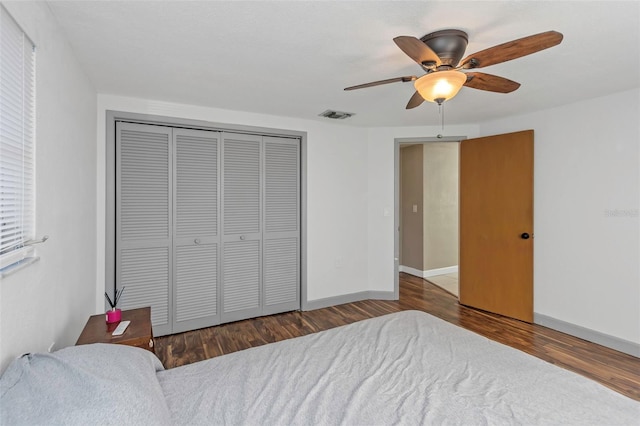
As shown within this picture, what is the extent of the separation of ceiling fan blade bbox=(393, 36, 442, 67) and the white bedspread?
1.57 m

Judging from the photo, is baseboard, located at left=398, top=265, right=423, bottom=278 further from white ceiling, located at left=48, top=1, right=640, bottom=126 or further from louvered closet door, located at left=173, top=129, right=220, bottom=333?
louvered closet door, located at left=173, top=129, right=220, bottom=333

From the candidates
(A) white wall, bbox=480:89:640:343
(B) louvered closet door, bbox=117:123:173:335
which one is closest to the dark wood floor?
(A) white wall, bbox=480:89:640:343

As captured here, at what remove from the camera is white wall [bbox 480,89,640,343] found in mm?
2889

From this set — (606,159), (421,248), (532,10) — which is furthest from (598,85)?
(421,248)

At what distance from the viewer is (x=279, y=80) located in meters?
2.62

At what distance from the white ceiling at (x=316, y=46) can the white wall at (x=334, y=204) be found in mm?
899

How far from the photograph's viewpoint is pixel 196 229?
133 inches

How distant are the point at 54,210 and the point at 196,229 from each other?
1.73 m

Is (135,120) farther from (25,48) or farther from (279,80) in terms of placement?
(25,48)

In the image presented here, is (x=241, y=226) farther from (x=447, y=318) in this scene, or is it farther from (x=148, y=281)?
(x=447, y=318)

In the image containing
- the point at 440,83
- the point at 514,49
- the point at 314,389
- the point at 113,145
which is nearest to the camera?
the point at 314,389

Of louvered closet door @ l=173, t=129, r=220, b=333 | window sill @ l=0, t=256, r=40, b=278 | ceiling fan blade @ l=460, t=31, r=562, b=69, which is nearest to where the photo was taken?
window sill @ l=0, t=256, r=40, b=278

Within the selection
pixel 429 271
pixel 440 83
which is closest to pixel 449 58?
pixel 440 83

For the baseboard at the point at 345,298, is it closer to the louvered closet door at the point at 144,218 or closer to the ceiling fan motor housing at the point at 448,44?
the louvered closet door at the point at 144,218
